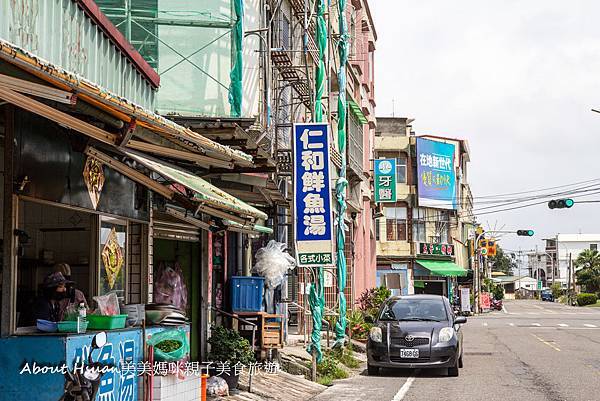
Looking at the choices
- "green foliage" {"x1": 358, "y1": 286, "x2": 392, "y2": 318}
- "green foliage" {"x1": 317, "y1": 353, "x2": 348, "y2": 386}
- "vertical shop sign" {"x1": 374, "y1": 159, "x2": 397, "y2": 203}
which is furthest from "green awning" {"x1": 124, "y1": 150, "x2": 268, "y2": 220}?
"vertical shop sign" {"x1": 374, "y1": 159, "x2": 397, "y2": 203}

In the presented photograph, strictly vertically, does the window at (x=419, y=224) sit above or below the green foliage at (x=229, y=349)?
above

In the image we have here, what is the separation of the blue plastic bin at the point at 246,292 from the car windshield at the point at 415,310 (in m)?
3.88

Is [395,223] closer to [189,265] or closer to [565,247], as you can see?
[189,265]

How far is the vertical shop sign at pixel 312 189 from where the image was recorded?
16312mm

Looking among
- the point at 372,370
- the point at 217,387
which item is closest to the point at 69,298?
the point at 217,387

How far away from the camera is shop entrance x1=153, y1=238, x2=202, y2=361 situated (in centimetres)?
1471

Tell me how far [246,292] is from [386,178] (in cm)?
2563

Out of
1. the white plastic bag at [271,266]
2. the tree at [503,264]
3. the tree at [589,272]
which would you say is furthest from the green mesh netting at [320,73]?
the tree at [503,264]

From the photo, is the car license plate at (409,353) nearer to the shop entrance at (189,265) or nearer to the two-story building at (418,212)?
the shop entrance at (189,265)

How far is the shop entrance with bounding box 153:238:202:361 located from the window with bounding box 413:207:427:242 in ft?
153

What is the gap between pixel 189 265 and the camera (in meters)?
15.1

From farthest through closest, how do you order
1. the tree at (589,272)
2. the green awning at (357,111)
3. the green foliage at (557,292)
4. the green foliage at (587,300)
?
the green foliage at (557,292) < the tree at (589,272) < the green foliage at (587,300) < the green awning at (357,111)

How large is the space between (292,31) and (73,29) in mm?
12981

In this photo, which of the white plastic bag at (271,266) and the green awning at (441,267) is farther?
the green awning at (441,267)
